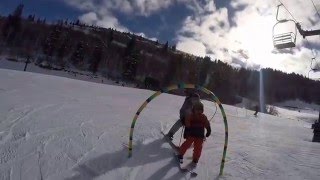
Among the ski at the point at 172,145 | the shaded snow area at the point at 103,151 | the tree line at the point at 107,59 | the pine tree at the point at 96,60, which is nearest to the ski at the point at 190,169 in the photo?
the shaded snow area at the point at 103,151

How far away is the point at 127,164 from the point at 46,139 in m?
2.14

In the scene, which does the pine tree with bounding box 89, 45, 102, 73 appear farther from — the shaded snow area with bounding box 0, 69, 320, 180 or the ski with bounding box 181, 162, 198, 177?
the ski with bounding box 181, 162, 198, 177

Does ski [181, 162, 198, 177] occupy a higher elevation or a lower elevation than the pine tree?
lower

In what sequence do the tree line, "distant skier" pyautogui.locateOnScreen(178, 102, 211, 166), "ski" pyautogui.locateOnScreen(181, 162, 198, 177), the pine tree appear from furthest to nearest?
the pine tree, the tree line, "distant skier" pyautogui.locateOnScreen(178, 102, 211, 166), "ski" pyautogui.locateOnScreen(181, 162, 198, 177)

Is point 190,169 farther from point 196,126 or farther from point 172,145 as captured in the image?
point 172,145

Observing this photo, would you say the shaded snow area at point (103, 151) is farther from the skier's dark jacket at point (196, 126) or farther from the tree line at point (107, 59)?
the tree line at point (107, 59)

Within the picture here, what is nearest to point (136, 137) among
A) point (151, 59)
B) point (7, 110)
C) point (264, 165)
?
point (264, 165)

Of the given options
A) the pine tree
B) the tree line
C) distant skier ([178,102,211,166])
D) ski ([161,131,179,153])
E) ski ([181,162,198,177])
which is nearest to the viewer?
ski ([181,162,198,177])

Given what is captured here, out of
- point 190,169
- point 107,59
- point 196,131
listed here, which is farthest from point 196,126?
point 107,59

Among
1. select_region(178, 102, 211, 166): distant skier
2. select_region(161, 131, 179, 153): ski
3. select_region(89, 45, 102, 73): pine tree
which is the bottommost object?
select_region(161, 131, 179, 153): ski

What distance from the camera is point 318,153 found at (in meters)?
11.2

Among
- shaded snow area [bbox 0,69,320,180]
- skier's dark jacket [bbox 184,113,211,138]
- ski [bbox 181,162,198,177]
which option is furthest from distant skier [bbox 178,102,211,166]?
shaded snow area [bbox 0,69,320,180]

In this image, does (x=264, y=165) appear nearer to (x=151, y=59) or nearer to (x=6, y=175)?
(x=6, y=175)

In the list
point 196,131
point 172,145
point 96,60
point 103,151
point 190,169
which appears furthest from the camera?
point 96,60
